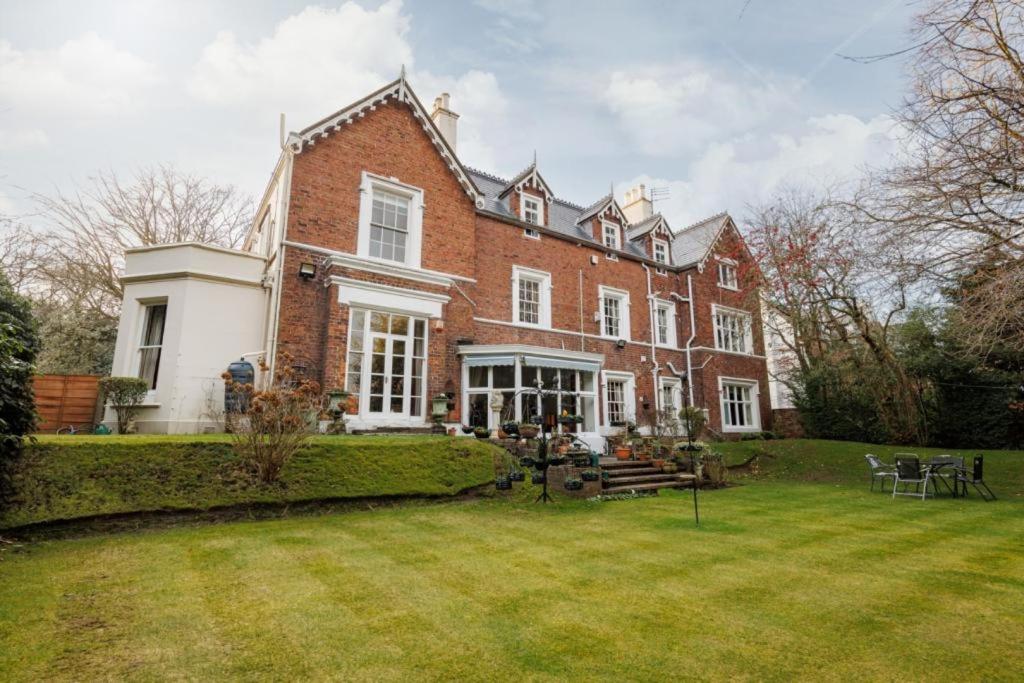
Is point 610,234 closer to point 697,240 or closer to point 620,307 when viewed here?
point 620,307

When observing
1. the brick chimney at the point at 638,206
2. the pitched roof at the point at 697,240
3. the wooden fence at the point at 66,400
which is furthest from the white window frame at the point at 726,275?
the wooden fence at the point at 66,400

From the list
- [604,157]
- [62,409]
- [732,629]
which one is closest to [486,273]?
[604,157]

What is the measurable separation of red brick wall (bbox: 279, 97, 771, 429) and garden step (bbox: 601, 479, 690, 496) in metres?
5.26

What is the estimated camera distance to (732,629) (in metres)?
3.59

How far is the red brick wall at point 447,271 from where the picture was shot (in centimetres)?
1255

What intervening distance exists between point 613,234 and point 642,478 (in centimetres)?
1278

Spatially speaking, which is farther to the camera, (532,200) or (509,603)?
(532,200)

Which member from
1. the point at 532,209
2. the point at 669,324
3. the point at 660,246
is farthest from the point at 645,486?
the point at 660,246

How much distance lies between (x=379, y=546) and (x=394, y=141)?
12.7 meters

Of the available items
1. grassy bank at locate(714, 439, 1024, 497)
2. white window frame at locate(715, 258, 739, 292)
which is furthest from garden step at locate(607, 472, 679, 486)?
white window frame at locate(715, 258, 739, 292)

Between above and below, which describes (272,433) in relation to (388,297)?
below

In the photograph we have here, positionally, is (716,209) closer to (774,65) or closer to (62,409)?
(774,65)

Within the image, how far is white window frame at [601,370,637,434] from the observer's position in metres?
18.5

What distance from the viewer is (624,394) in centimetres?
1961
